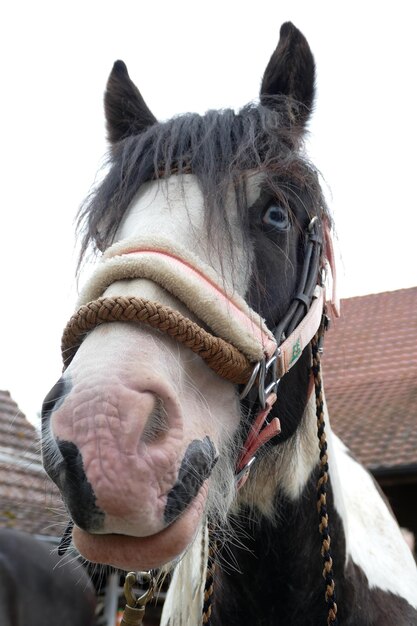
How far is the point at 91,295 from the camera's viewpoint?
73.0 inches

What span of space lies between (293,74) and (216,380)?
129cm

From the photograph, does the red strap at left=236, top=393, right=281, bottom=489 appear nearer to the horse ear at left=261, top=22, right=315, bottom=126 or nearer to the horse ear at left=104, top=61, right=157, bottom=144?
the horse ear at left=261, top=22, right=315, bottom=126

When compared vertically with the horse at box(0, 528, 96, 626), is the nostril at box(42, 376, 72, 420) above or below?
above

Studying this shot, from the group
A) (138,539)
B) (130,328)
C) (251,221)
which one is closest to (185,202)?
(251,221)

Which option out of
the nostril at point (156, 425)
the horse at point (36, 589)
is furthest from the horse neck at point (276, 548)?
the horse at point (36, 589)

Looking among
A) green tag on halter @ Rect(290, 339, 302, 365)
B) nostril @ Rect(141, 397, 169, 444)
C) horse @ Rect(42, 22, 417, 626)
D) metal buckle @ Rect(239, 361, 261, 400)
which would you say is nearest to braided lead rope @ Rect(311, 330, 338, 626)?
horse @ Rect(42, 22, 417, 626)

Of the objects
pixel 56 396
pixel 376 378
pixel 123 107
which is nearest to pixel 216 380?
pixel 56 396

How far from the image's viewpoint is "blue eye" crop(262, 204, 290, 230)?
2201 mm

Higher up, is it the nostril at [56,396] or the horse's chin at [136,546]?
the nostril at [56,396]

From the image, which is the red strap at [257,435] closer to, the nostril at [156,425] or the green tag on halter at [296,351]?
the green tag on halter at [296,351]

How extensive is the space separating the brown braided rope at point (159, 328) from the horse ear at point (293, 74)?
3.62 feet

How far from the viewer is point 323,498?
234 cm

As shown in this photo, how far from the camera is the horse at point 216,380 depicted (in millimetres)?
1532

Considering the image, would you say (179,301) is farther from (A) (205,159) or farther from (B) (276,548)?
(B) (276,548)
